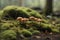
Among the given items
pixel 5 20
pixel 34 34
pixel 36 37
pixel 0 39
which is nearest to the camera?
pixel 0 39

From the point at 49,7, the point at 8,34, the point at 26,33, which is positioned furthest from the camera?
the point at 49,7

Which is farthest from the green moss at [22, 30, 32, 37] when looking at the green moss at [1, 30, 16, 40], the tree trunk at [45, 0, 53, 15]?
the tree trunk at [45, 0, 53, 15]

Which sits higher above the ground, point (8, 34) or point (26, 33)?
point (8, 34)

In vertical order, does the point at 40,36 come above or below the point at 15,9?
below

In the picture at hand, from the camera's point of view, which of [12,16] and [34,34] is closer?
[34,34]

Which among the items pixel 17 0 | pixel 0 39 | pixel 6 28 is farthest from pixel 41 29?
pixel 17 0

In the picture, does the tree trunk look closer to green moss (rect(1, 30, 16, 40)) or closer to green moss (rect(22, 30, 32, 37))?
green moss (rect(22, 30, 32, 37))

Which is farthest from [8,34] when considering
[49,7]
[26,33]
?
[49,7]

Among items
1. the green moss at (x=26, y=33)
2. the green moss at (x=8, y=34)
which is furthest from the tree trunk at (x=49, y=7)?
the green moss at (x=8, y=34)

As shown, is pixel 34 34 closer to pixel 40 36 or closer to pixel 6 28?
pixel 40 36

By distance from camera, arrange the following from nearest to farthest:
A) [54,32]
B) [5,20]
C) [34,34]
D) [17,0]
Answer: [34,34], [54,32], [5,20], [17,0]

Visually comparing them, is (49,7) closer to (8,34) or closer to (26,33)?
(26,33)
